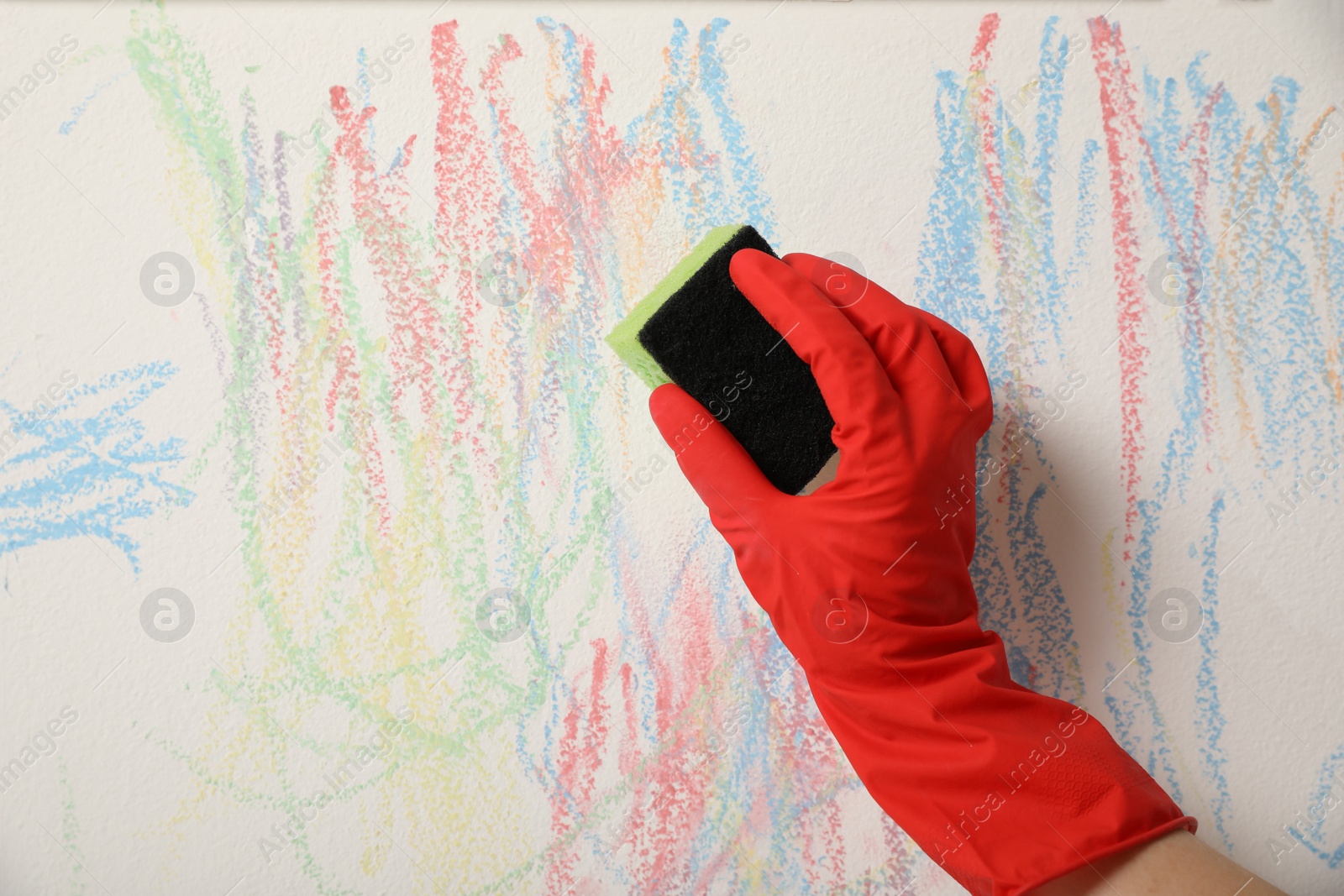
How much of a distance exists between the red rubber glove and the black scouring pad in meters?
0.03

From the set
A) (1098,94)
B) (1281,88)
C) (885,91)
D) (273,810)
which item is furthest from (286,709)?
(1281,88)

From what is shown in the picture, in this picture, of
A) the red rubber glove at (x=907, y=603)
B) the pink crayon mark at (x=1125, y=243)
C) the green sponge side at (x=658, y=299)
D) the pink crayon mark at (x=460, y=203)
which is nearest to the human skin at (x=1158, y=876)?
the red rubber glove at (x=907, y=603)

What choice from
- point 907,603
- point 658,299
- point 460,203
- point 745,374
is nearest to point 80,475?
point 460,203

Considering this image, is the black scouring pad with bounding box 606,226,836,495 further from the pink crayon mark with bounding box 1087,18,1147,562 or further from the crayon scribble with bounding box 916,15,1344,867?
the pink crayon mark with bounding box 1087,18,1147,562

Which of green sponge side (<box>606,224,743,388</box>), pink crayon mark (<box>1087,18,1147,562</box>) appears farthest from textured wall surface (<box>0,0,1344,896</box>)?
green sponge side (<box>606,224,743,388</box>)

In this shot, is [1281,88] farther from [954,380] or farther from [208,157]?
[208,157]

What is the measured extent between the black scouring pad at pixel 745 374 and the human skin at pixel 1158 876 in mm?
591

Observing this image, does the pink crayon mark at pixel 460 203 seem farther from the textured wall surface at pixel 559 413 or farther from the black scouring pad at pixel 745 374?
the black scouring pad at pixel 745 374

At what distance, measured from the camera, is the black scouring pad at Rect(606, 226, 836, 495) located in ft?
3.57

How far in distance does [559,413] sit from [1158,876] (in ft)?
3.47

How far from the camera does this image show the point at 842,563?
1.02m

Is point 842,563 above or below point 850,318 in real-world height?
below

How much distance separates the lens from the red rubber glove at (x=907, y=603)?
95 cm

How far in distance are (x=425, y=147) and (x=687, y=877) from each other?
4.46 ft
